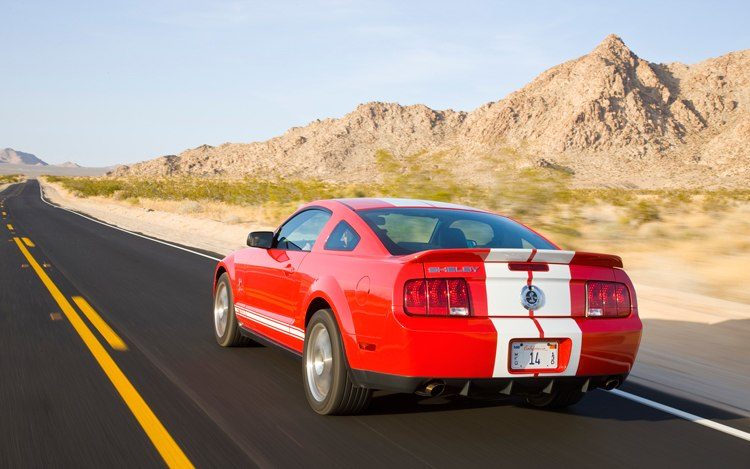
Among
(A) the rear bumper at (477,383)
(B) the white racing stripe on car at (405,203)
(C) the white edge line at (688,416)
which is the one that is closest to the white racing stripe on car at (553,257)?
(A) the rear bumper at (477,383)

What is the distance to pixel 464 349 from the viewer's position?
15.7 ft

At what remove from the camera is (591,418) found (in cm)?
577

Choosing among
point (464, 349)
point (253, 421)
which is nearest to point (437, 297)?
point (464, 349)

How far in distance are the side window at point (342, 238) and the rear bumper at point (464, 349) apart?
2.91ft

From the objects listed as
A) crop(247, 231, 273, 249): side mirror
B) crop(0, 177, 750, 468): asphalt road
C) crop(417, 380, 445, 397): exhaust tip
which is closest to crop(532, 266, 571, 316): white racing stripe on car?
crop(417, 380, 445, 397): exhaust tip

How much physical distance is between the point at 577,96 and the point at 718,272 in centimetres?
9642

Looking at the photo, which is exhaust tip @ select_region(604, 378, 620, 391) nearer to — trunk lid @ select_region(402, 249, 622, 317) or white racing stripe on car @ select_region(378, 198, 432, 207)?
trunk lid @ select_region(402, 249, 622, 317)

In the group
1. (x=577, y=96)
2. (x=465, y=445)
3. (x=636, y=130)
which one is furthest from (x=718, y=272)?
(x=577, y=96)

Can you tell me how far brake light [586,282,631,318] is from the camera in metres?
5.20

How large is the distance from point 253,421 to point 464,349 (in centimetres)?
160

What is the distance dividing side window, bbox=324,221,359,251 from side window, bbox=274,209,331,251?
446 mm

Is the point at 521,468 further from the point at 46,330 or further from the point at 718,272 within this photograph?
the point at 718,272

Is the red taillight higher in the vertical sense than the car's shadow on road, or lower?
higher

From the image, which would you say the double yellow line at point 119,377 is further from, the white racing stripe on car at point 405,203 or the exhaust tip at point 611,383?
the exhaust tip at point 611,383
